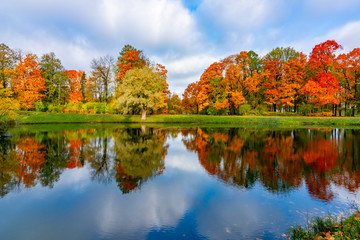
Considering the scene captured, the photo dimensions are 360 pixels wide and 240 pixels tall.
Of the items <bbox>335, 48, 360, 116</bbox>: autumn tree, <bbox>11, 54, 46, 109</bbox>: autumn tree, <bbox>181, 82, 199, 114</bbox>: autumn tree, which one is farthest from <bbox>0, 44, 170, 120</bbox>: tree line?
<bbox>335, 48, 360, 116</bbox>: autumn tree

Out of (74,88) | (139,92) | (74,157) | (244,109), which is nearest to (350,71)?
(244,109)

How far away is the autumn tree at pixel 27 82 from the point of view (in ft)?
131

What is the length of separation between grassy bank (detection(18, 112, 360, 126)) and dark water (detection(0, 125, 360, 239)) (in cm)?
2609

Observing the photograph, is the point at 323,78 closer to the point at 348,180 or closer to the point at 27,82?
the point at 348,180

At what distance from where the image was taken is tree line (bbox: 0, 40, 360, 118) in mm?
Answer: 38875

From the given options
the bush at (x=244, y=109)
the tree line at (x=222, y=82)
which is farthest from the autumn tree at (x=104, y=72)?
the bush at (x=244, y=109)

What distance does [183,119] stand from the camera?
137 feet

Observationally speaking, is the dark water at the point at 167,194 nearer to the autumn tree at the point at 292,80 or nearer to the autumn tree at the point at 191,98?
the autumn tree at the point at 292,80

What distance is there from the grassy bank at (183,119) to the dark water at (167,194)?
26.1 meters

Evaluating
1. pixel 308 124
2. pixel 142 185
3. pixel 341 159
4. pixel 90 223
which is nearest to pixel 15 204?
pixel 90 223

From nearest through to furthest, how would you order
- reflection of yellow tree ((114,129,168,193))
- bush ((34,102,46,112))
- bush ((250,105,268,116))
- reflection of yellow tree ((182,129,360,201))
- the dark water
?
the dark water
reflection of yellow tree ((182,129,360,201))
reflection of yellow tree ((114,129,168,193))
bush ((34,102,46,112))
bush ((250,105,268,116))

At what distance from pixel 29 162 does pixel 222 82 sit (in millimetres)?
40747

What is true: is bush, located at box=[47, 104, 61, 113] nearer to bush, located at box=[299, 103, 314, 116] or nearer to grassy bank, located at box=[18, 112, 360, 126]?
grassy bank, located at box=[18, 112, 360, 126]

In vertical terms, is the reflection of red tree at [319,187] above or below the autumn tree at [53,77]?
below
